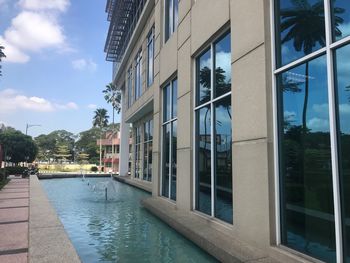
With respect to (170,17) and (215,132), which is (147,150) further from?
(215,132)

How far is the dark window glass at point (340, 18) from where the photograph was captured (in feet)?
15.2

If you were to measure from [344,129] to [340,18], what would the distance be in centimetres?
158

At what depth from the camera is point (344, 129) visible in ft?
14.9

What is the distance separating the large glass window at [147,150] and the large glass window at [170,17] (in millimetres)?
9306

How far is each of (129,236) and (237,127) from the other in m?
3.78

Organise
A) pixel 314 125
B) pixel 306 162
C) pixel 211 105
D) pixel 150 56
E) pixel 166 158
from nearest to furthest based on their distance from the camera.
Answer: pixel 314 125
pixel 306 162
pixel 211 105
pixel 166 158
pixel 150 56

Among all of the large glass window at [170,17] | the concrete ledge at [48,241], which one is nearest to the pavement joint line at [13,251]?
the concrete ledge at [48,241]

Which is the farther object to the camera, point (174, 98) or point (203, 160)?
point (174, 98)

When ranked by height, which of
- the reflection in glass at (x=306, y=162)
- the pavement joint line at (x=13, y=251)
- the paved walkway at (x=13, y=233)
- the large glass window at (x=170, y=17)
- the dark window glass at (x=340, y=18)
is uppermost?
the large glass window at (x=170, y=17)

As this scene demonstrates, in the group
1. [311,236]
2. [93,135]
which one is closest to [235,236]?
[311,236]

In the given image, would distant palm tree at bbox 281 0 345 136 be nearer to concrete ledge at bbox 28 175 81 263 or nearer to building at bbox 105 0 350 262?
building at bbox 105 0 350 262

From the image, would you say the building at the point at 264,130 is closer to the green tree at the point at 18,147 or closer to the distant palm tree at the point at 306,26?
the distant palm tree at the point at 306,26

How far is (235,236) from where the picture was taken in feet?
22.4

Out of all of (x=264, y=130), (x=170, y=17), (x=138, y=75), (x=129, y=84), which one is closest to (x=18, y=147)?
(x=129, y=84)
